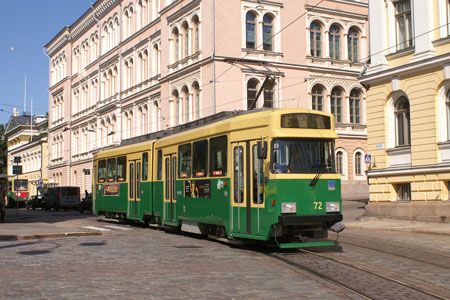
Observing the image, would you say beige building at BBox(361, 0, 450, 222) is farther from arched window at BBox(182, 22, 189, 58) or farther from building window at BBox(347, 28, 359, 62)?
→ building window at BBox(347, 28, 359, 62)

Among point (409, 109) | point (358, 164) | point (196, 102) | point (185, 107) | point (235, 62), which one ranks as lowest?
point (358, 164)

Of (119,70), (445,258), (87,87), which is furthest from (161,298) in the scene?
(87,87)

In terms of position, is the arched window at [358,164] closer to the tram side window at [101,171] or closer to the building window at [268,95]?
the building window at [268,95]

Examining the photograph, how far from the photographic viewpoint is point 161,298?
7871 mm

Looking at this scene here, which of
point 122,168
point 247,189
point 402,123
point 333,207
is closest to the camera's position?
point 333,207

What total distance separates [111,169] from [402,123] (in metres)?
12.1

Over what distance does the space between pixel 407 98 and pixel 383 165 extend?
9.71 ft

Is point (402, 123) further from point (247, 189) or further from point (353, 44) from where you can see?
point (353, 44)

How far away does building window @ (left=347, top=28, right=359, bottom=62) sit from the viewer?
4619cm

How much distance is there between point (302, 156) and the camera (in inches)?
514

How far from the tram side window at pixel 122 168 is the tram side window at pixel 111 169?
0.43m

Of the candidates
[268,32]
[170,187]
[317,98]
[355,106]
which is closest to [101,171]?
[170,187]

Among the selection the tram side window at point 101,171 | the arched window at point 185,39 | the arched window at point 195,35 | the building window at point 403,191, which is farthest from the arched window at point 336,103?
the tram side window at point 101,171

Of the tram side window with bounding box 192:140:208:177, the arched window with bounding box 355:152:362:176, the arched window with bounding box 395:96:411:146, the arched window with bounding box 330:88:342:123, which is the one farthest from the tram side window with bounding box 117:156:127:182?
the arched window with bounding box 355:152:362:176
